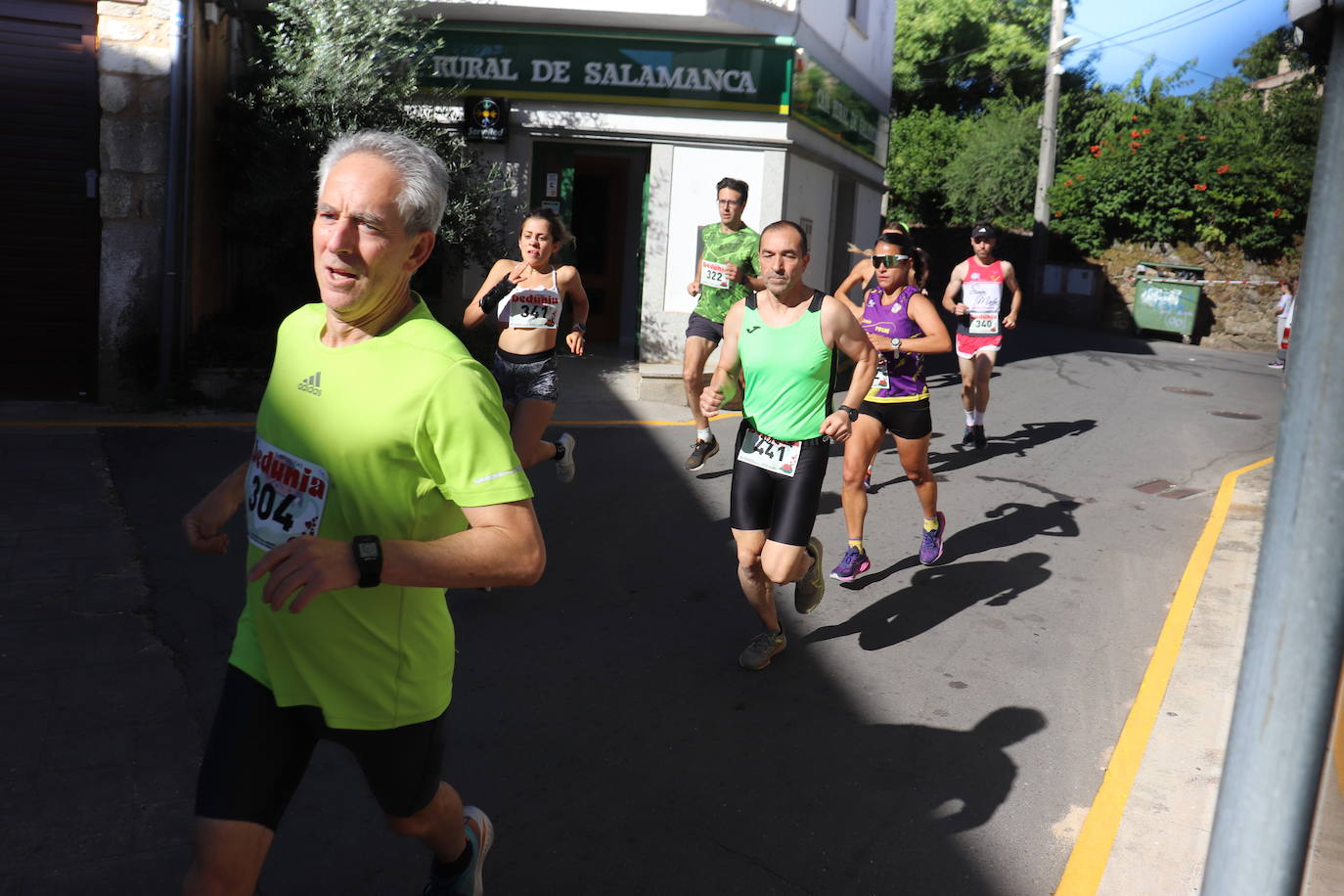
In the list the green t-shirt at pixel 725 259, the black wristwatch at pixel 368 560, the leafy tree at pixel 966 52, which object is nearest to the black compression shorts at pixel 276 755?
the black wristwatch at pixel 368 560

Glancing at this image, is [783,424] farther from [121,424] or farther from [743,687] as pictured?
[121,424]

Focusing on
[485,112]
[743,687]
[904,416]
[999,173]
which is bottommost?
[743,687]

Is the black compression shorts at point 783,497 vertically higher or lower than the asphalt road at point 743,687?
higher

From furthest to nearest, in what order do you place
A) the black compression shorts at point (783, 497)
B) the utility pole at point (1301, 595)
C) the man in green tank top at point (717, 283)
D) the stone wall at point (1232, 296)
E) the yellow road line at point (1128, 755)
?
the stone wall at point (1232, 296), the man in green tank top at point (717, 283), the black compression shorts at point (783, 497), the yellow road line at point (1128, 755), the utility pole at point (1301, 595)

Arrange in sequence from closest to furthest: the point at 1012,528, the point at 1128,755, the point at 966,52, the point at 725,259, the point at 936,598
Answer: the point at 1128,755 → the point at 936,598 → the point at 1012,528 → the point at 725,259 → the point at 966,52

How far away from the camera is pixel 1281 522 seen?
68.6 inches

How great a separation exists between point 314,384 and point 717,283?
721cm

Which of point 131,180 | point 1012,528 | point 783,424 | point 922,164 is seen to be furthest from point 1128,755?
point 922,164

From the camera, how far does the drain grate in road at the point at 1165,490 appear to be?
9469 millimetres

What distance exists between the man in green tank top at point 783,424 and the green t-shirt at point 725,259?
391 centimetres

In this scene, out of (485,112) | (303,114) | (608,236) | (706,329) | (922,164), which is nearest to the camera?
(706,329)

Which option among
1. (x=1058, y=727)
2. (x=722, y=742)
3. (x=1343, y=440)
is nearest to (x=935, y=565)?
(x=1058, y=727)

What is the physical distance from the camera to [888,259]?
→ 7.26m

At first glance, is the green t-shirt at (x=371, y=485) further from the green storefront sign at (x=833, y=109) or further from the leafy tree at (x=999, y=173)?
the leafy tree at (x=999, y=173)
